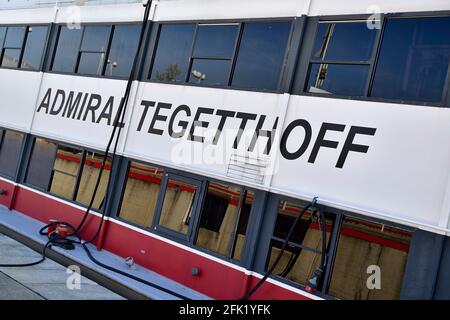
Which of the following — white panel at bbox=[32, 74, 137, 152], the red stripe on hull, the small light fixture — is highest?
white panel at bbox=[32, 74, 137, 152]

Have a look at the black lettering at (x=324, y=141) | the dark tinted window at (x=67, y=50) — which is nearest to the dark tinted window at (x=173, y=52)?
the dark tinted window at (x=67, y=50)

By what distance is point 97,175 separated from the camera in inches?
461

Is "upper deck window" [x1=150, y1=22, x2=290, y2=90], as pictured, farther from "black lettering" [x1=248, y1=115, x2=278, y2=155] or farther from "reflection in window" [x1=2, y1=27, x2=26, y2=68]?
"reflection in window" [x1=2, y1=27, x2=26, y2=68]

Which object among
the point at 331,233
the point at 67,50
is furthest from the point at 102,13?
the point at 331,233

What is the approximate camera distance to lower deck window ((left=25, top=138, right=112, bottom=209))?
11.7 meters

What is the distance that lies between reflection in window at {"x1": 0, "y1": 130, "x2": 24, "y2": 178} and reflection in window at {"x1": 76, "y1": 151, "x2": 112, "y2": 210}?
9.84 feet

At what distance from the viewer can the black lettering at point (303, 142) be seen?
27.0 ft

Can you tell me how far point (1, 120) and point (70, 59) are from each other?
326cm

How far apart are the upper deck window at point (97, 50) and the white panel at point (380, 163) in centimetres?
511

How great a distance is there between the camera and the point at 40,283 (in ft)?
27.6

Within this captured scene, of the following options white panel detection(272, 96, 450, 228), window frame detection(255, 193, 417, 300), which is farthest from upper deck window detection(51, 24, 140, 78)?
window frame detection(255, 193, 417, 300)

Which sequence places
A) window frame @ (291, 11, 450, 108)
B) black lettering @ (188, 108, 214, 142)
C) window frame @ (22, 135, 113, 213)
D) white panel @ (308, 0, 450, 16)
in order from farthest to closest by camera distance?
1. window frame @ (22, 135, 113, 213)
2. black lettering @ (188, 108, 214, 142)
3. white panel @ (308, 0, 450, 16)
4. window frame @ (291, 11, 450, 108)

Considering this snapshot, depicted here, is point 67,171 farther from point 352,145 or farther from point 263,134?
point 352,145
